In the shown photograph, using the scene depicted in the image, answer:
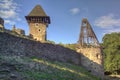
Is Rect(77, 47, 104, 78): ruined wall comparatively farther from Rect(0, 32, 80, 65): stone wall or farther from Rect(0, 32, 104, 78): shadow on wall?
Rect(0, 32, 80, 65): stone wall

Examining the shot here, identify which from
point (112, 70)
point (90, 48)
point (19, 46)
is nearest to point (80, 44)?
point (90, 48)

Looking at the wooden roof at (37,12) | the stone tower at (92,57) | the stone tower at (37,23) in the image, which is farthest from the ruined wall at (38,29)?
the stone tower at (92,57)

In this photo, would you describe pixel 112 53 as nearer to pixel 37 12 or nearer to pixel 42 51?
pixel 37 12

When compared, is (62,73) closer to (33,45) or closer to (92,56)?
(33,45)

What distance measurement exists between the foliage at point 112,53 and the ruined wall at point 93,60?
35.9ft

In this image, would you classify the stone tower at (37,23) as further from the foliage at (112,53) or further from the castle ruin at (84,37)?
the foliage at (112,53)

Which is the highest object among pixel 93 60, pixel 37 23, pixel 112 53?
pixel 37 23

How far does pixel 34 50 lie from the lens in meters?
26.5

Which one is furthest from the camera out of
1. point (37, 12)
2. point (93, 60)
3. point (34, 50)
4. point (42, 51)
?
point (37, 12)

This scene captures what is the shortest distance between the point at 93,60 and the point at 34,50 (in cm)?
1098

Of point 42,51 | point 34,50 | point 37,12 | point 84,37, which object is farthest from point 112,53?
point 34,50

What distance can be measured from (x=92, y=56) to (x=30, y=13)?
15.8m

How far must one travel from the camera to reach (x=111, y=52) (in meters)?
→ 46.9

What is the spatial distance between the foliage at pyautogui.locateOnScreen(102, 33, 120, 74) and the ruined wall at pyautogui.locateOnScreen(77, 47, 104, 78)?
11.0 metres
